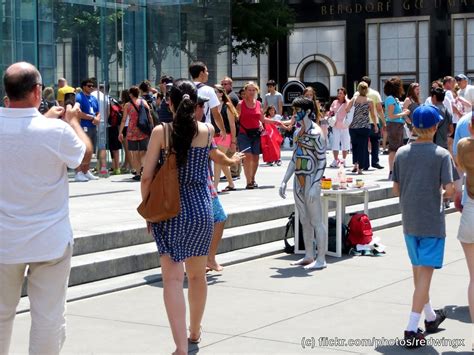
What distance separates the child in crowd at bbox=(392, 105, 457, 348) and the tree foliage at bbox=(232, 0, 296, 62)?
26517mm

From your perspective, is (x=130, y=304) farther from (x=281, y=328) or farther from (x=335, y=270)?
(x=335, y=270)

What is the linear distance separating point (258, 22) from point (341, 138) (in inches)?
559

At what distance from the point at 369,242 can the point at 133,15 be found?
994 centimetres

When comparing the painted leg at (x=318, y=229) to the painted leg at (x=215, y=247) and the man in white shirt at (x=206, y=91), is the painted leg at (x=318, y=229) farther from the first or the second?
the man in white shirt at (x=206, y=91)

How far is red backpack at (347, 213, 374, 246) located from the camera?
1126 centimetres

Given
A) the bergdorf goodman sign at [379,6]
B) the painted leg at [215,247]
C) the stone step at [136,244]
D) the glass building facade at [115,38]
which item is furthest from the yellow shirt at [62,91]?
the bergdorf goodman sign at [379,6]

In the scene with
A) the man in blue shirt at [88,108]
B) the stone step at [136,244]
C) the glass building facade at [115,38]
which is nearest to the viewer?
the stone step at [136,244]

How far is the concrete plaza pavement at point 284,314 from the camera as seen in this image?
706cm

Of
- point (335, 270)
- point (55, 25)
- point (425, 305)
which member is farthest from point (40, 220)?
point (55, 25)

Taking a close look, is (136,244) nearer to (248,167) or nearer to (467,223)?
(467,223)

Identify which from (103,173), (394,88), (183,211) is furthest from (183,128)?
(103,173)

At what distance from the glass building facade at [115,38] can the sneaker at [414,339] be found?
451 inches

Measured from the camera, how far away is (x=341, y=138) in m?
20.4

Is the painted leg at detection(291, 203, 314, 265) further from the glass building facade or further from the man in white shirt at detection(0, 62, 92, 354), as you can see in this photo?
the glass building facade
